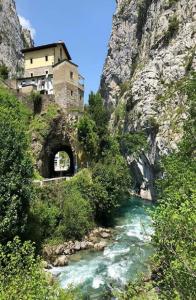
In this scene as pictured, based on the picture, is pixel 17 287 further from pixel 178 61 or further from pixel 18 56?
pixel 18 56

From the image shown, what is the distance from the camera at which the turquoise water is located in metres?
26.5

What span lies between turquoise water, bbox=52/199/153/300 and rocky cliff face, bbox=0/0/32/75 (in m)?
56.8

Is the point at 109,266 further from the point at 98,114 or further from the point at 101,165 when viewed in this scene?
the point at 98,114

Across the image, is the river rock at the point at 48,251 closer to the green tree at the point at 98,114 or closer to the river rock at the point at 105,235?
the river rock at the point at 105,235

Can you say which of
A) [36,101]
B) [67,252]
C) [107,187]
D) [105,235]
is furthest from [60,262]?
[36,101]

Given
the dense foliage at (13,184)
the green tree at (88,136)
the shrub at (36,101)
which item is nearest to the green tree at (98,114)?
the green tree at (88,136)

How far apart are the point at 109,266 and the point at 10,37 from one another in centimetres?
7257

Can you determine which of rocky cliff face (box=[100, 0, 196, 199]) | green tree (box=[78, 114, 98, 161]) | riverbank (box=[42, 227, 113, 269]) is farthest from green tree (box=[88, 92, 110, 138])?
riverbank (box=[42, 227, 113, 269])

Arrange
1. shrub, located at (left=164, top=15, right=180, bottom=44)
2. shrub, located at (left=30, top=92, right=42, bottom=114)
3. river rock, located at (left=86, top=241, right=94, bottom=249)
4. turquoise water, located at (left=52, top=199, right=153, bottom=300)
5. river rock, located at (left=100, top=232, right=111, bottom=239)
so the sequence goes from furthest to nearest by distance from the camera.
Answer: shrub, located at (left=164, top=15, right=180, bottom=44)
shrub, located at (left=30, top=92, right=42, bottom=114)
river rock, located at (left=100, top=232, right=111, bottom=239)
river rock, located at (left=86, top=241, right=94, bottom=249)
turquoise water, located at (left=52, top=199, right=153, bottom=300)

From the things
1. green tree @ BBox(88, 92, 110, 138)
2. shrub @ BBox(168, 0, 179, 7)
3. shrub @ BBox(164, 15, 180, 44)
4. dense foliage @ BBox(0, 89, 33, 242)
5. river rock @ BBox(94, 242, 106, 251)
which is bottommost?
river rock @ BBox(94, 242, 106, 251)

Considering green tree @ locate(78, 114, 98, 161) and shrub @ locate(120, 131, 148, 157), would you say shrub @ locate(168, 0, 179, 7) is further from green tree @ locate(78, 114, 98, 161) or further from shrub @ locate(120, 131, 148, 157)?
green tree @ locate(78, 114, 98, 161)

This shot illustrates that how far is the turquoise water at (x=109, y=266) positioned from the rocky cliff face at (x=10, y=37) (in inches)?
2236

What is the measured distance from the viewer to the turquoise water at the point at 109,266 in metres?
26.5

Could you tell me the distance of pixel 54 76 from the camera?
181 ft
